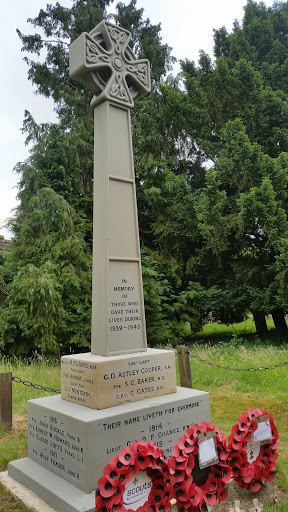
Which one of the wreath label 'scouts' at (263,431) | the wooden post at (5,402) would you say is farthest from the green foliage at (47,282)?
the wreath label 'scouts' at (263,431)

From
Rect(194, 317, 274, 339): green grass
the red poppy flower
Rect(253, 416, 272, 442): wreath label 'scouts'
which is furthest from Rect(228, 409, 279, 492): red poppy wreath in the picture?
Rect(194, 317, 274, 339): green grass

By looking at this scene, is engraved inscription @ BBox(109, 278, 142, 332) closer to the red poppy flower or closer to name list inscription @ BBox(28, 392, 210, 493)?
name list inscription @ BBox(28, 392, 210, 493)

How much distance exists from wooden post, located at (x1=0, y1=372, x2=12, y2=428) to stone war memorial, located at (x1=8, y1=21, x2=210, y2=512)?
5.78 ft

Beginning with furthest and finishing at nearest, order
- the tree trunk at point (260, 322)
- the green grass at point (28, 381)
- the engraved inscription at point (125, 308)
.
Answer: the tree trunk at point (260, 322) → the green grass at point (28, 381) → the engraved inscription at point (125, 308)

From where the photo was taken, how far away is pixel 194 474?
8.53 ft

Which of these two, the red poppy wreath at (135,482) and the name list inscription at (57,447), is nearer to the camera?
the red poppy wreath at (135,482)

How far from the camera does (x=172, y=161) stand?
567 inches

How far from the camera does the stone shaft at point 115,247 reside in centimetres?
361

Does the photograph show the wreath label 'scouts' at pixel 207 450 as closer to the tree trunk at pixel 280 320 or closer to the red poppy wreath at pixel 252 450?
the red poppy wreath at pixel 252 450

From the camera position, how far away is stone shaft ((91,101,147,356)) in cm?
361

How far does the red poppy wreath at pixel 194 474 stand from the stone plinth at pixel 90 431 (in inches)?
26.3

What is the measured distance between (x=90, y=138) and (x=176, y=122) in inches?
130

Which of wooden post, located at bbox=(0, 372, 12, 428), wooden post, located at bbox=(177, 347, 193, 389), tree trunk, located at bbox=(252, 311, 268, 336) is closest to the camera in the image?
wooden post, located at bbox=(0, 372, 12, 428)

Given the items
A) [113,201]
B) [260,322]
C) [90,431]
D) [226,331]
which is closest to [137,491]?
[90,431]
